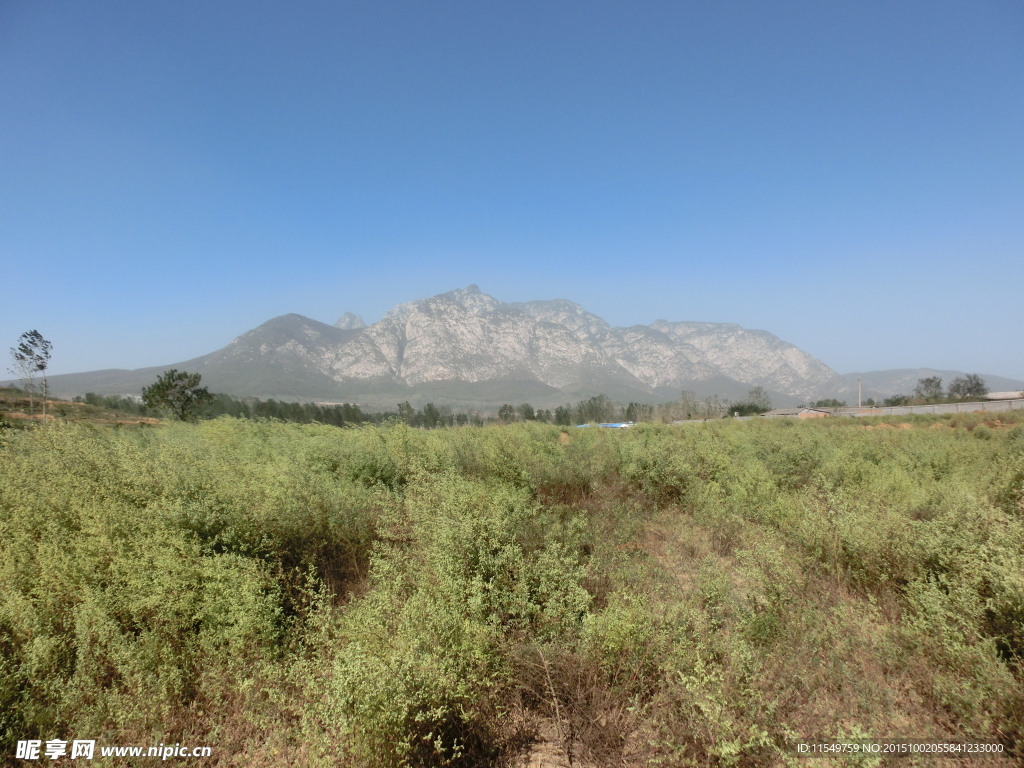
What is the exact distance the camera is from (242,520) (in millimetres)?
5406

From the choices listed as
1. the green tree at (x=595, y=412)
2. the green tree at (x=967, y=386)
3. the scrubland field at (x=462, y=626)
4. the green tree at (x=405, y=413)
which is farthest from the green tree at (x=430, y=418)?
the green tree at (x=967, y=386)

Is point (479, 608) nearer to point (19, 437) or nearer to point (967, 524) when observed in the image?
point (967, 524)

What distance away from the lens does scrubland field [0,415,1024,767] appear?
341cm

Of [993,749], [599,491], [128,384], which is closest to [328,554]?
[599,491]

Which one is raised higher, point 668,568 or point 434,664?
point 434,664

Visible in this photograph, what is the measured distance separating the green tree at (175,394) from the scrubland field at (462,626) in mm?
30382

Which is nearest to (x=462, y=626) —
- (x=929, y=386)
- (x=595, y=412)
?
(x=595, y=412)

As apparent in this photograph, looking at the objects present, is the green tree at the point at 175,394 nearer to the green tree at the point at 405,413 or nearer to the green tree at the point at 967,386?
the green tree at the point at 405,413

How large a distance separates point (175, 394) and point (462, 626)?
37733 millimetres

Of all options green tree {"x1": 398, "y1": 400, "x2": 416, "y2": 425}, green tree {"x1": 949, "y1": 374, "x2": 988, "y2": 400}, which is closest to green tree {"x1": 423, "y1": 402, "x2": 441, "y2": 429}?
green tree {"x1": 398, "y1": 400, "x2": 416, "y2": 425}

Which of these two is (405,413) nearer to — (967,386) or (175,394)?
(175,394)

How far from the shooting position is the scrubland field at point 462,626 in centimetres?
341

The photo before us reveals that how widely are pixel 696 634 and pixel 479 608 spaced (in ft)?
6.85

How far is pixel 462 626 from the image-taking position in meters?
3.95
